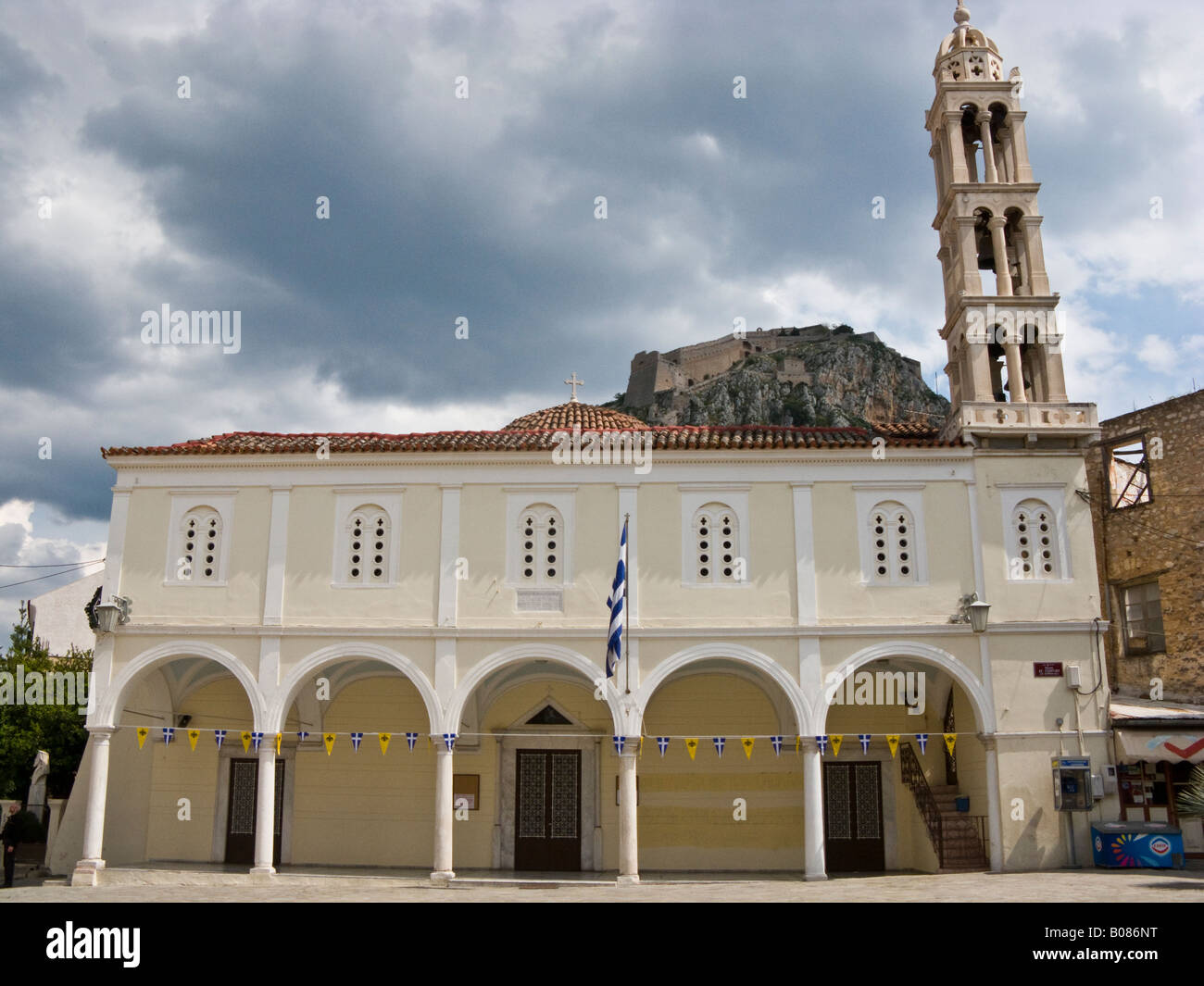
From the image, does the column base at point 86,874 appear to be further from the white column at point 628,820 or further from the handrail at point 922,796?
the handrail at point 922,796

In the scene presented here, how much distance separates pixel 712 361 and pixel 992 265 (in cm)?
7099

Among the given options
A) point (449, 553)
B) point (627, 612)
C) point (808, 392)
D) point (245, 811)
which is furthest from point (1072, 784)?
point (808, 392)

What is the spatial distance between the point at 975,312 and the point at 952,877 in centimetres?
1018

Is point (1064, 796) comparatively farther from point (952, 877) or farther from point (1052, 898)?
point (1052, 898)

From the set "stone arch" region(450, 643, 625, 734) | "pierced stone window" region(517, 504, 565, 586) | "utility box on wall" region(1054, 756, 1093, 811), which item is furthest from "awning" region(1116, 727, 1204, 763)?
"pierced stone window" region(517, 504, 565, 586)

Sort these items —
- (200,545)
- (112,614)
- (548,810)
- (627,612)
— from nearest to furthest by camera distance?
(627,612) < (112,614) < (200,545) < (548,810)

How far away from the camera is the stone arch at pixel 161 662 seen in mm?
18656

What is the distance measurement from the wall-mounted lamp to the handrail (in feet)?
47.4

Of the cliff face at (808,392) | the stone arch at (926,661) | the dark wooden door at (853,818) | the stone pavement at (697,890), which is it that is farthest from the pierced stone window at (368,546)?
the cliff face at (808,392)

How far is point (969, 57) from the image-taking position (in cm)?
2183

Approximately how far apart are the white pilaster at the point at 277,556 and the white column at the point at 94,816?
3472 mm

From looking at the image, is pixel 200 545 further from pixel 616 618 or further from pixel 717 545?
pixel 717 545
